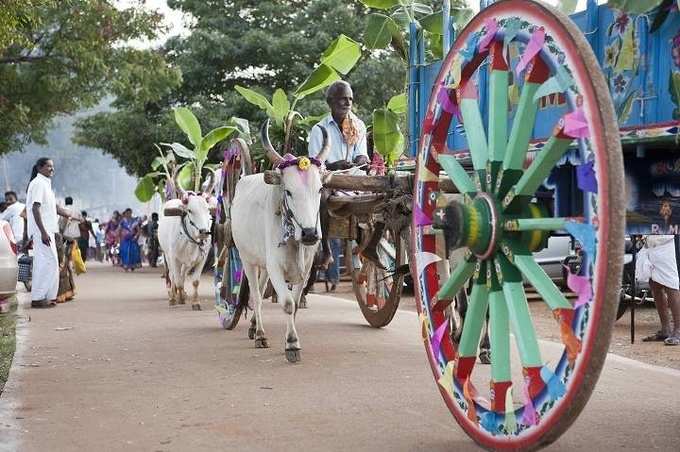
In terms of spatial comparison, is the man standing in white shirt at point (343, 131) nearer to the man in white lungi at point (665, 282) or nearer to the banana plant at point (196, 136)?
the man in white lungi at point (665, 282)

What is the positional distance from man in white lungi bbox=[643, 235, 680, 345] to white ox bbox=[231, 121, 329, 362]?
3.76 m

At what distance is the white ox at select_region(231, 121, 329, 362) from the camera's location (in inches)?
281

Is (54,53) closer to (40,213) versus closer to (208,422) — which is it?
(40,213)

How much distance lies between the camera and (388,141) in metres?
8.66

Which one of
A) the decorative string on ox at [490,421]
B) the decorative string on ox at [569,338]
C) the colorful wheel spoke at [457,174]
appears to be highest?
the colorful wheel spoke at [457,174]

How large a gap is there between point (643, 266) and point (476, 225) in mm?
6277

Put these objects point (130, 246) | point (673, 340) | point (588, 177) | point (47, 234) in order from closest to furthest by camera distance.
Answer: point (588, 177) < point (673, 340) < point (47, 234) < point (130, 246)

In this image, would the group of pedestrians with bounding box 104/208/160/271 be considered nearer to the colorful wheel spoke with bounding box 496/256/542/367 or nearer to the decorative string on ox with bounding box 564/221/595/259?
the colorful wheel spoke with bounding box 496/256/542/367

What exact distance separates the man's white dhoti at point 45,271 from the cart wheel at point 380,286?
17.7ft

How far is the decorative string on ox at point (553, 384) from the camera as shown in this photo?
134 inches

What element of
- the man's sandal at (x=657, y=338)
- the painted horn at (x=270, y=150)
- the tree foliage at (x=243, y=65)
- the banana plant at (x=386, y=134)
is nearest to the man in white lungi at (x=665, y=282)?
the man's sandal at (x=657, y=338)

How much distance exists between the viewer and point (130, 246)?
28.0 m

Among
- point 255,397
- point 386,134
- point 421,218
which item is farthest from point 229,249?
point 421,218

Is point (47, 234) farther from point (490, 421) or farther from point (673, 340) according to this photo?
point (490, 421)
